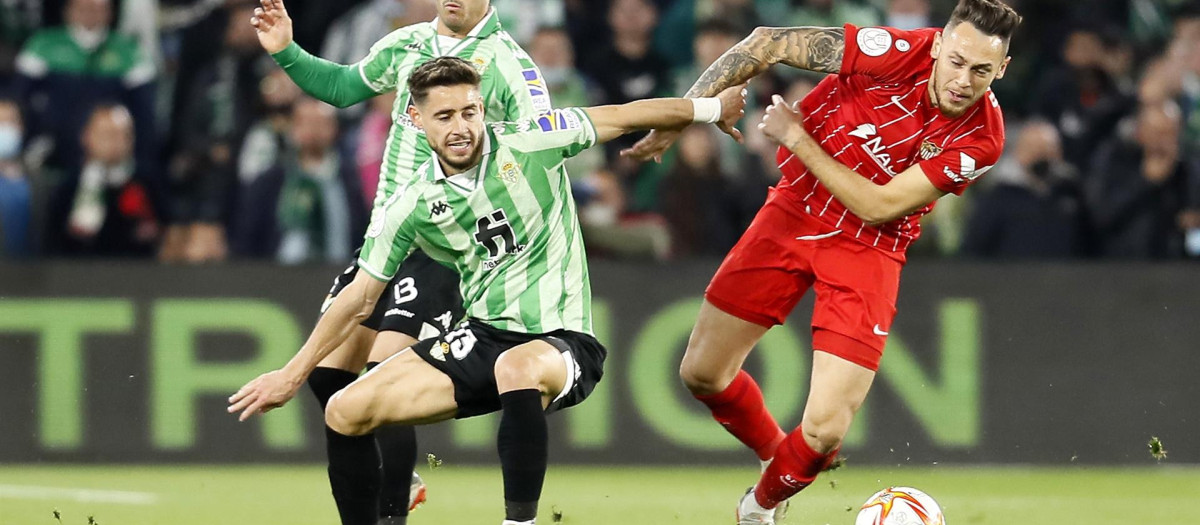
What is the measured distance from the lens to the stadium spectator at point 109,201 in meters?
10.5

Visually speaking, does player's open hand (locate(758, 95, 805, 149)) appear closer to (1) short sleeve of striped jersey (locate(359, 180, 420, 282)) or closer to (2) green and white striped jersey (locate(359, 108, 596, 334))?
(2) green and white striped jersey (locate(359, 108, 596, 334))

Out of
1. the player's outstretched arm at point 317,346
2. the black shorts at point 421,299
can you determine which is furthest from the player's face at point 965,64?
the player's outstretched arm at point 317,346

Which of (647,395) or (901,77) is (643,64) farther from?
(901,77)

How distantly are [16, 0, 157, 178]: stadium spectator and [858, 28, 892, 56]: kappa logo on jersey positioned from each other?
5583 mm

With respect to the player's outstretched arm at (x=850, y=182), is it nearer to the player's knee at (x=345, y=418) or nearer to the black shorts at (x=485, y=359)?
the black shorts at (x=485, y=359)

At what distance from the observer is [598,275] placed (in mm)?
10188

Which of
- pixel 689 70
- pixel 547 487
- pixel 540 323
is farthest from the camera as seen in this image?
pixel 689 70

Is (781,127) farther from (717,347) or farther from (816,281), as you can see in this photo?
(717,347)

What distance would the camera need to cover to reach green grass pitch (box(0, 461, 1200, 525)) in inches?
319

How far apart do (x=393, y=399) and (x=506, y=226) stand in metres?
0.71

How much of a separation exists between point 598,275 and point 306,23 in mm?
2839

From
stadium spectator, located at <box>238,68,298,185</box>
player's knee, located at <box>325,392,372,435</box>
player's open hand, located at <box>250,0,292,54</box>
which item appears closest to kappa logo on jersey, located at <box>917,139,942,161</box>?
player's knee, located at <box>325,392,372,435</box>

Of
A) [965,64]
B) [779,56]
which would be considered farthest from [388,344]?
[965,64]

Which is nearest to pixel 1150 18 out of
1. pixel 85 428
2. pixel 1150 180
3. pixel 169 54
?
pixel 1150 180
